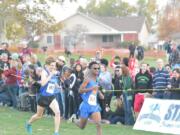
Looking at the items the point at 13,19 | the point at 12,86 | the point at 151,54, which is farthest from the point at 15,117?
the point at 151,54

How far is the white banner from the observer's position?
45.9ft

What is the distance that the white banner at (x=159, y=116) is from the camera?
1400cm

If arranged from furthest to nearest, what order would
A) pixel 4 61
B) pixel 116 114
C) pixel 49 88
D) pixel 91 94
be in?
pixel 4 61, pixel 116 114, pixel 49 88, pixel 91 94

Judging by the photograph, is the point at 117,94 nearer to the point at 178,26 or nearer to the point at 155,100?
the point at 155,100

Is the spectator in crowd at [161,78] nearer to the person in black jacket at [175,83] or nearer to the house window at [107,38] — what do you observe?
the person in black jacket at [175,83]

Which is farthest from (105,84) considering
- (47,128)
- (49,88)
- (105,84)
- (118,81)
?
(49,88)

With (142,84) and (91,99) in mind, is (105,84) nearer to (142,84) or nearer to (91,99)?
(142,84)

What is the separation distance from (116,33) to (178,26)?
29.7 feet

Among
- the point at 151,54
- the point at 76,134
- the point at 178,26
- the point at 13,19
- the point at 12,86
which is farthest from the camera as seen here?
the point at 178,26

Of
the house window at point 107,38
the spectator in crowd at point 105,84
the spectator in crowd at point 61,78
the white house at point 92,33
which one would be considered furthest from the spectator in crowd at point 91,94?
the house window at point 107,38

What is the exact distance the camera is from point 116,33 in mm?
86250

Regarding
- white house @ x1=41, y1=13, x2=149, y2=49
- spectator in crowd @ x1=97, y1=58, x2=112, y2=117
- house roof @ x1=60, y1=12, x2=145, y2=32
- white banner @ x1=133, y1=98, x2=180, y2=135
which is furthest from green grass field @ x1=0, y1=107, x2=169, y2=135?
house roof @ x1=60, y1=12, x2=145, y2=32

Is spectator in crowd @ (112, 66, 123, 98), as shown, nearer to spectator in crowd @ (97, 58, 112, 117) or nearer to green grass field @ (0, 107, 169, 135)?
spectator in crowd @ (97, 58, 112, 117)

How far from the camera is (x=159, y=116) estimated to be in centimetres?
1446
